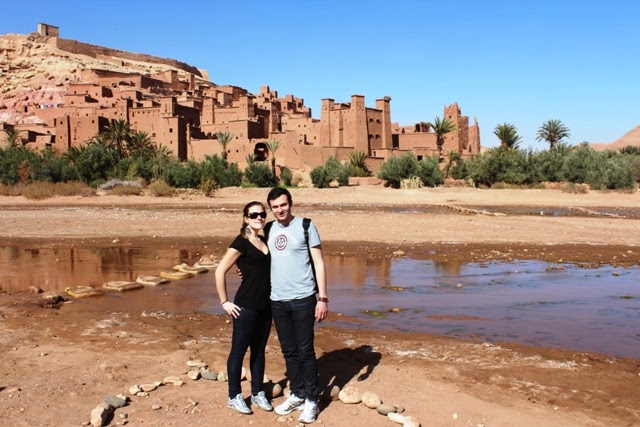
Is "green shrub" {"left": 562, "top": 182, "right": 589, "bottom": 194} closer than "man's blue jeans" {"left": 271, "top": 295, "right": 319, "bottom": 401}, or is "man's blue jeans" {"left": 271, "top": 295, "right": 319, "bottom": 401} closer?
"man's blue jeans" {"left": 271, "top": 295, "right": 319, "bottom": 401}

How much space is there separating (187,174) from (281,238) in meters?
41.5

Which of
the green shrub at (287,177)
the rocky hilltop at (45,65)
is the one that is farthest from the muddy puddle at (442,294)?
the rocky hilltop at (45,65)

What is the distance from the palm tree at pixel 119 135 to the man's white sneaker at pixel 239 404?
51.2m

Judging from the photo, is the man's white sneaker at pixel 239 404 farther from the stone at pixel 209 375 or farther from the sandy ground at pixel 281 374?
the stone at pixel 209 375

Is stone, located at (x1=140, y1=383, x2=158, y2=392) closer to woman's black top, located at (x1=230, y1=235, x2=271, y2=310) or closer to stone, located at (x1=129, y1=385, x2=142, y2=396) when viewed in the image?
stone, located at (x1=129, y1=385, x2=142, y2=396)

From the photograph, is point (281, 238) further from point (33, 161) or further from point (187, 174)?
point (33, 161)

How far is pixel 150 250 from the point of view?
51.6 feet

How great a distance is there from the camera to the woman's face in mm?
4609

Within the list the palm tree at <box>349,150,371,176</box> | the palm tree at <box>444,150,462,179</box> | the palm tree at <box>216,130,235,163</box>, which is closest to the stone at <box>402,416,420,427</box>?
the palm tree at <box>349,150,371,176</box>

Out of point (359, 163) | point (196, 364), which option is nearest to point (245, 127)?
point (359, 163)

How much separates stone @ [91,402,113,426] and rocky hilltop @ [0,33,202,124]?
75.2 meters

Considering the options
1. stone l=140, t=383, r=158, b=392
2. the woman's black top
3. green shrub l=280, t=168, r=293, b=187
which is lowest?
stone l=140, t=383, r=158, b=392

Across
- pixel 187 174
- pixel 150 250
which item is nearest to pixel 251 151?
pixel 187 174

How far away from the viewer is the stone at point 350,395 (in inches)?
183
